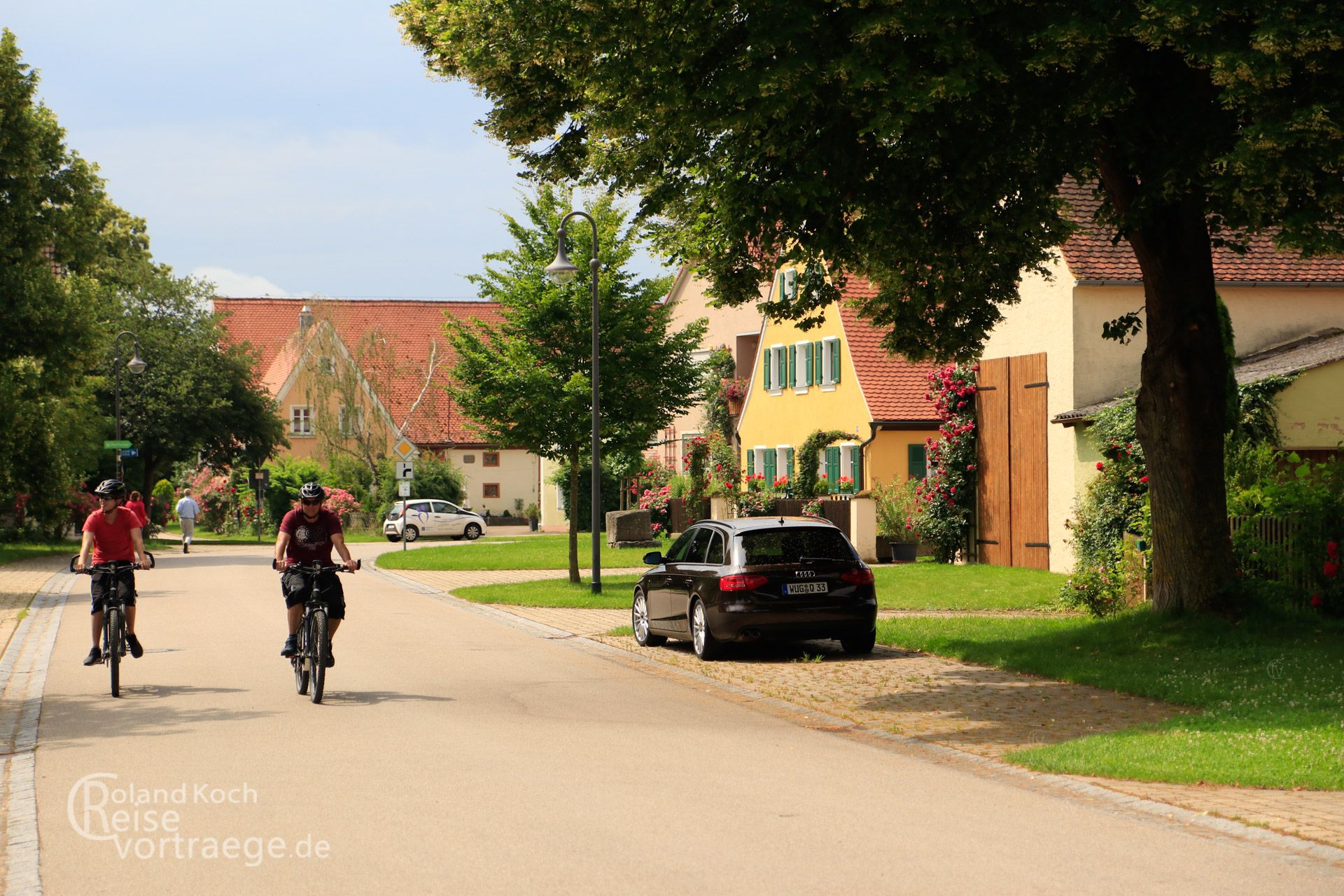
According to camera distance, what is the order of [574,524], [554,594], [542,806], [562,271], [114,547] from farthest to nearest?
[574,524]
[554,594]
[562,271]
[114,547]
[542,806]

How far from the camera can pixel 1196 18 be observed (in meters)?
10.3

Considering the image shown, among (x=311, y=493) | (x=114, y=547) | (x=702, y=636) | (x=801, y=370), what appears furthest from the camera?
(x=801, y=370)

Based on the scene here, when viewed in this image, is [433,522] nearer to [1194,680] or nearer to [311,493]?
[311,493]

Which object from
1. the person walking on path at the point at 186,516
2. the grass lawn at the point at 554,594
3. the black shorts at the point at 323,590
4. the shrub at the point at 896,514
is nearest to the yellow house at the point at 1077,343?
the shrub at the point at 896,514

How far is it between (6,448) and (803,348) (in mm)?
20405

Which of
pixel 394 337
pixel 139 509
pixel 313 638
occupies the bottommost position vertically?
pixel 313 638

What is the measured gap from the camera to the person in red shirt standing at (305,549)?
1283cm

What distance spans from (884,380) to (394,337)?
3555 centimetres

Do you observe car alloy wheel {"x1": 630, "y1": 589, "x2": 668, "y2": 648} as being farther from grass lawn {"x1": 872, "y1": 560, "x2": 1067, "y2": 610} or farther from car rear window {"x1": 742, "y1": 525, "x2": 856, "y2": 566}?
grass lawn {"x1": 872, "y1": 560, "x2": 1067, "y2": 610}

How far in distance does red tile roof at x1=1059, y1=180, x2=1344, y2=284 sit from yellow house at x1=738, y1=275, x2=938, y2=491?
6.22m

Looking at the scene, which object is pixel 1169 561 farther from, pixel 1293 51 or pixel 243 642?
pixel 243 642

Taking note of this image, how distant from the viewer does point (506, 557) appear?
3822 cm

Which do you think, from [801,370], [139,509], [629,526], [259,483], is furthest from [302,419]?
[139,509]

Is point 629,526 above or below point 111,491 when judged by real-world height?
below
